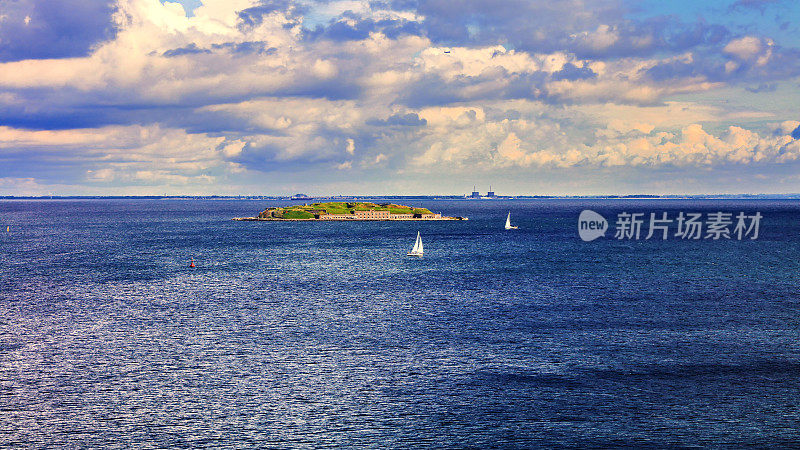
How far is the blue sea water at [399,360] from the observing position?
43.9 m

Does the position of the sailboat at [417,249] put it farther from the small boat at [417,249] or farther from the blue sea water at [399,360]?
the blue sea water at [399,360]

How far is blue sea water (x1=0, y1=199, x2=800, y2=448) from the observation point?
144 ft

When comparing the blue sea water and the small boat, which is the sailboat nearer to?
the small boat

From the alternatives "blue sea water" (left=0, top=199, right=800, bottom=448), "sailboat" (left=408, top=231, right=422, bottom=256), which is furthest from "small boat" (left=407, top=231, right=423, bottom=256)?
"blue sea water" (left=0, top=199, right=800, bottom=448)

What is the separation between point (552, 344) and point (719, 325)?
23.6 m

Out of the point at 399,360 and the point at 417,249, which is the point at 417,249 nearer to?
the point at 417,249

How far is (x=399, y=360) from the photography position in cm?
6044

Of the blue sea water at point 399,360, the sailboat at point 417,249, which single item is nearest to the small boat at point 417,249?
the sailboat at point 417,249

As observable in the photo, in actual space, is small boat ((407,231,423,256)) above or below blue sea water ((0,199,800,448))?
above

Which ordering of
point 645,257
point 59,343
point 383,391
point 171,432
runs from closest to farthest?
point 171,432
point 383,391
point 59,343
point 645,257

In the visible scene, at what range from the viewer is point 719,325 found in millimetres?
75438

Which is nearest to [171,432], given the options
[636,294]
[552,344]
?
[552,344]

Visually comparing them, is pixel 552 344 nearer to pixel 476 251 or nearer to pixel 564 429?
pixel 564 429

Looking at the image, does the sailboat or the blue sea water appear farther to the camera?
the sailboat
